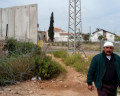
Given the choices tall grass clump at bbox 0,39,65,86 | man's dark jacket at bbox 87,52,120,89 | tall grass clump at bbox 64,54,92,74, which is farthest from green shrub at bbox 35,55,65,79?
man's dark jacket at bbox 87,52,120,89

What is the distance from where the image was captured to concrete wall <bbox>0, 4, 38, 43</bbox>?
359 inches

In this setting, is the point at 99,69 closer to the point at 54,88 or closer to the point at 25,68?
the point at 54,88

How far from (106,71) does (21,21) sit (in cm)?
788

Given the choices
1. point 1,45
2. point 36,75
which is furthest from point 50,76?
point 1,45

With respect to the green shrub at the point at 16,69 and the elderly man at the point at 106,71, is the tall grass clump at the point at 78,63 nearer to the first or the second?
the green shrub at the point at 16,69

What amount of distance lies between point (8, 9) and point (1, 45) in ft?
12.5

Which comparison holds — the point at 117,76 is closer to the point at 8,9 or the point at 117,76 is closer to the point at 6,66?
the point at 6,66

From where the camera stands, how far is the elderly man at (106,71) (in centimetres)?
279

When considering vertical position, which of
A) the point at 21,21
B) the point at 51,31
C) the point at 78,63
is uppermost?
the point at 51,31

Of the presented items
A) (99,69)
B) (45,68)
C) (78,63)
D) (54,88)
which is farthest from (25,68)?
(99,69)

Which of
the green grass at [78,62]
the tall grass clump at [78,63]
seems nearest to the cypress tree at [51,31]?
the green grass at [78,62]

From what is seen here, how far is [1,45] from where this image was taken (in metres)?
7.07

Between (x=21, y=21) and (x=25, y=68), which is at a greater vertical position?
(x=21, y=21)

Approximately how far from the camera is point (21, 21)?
9.66 metres
